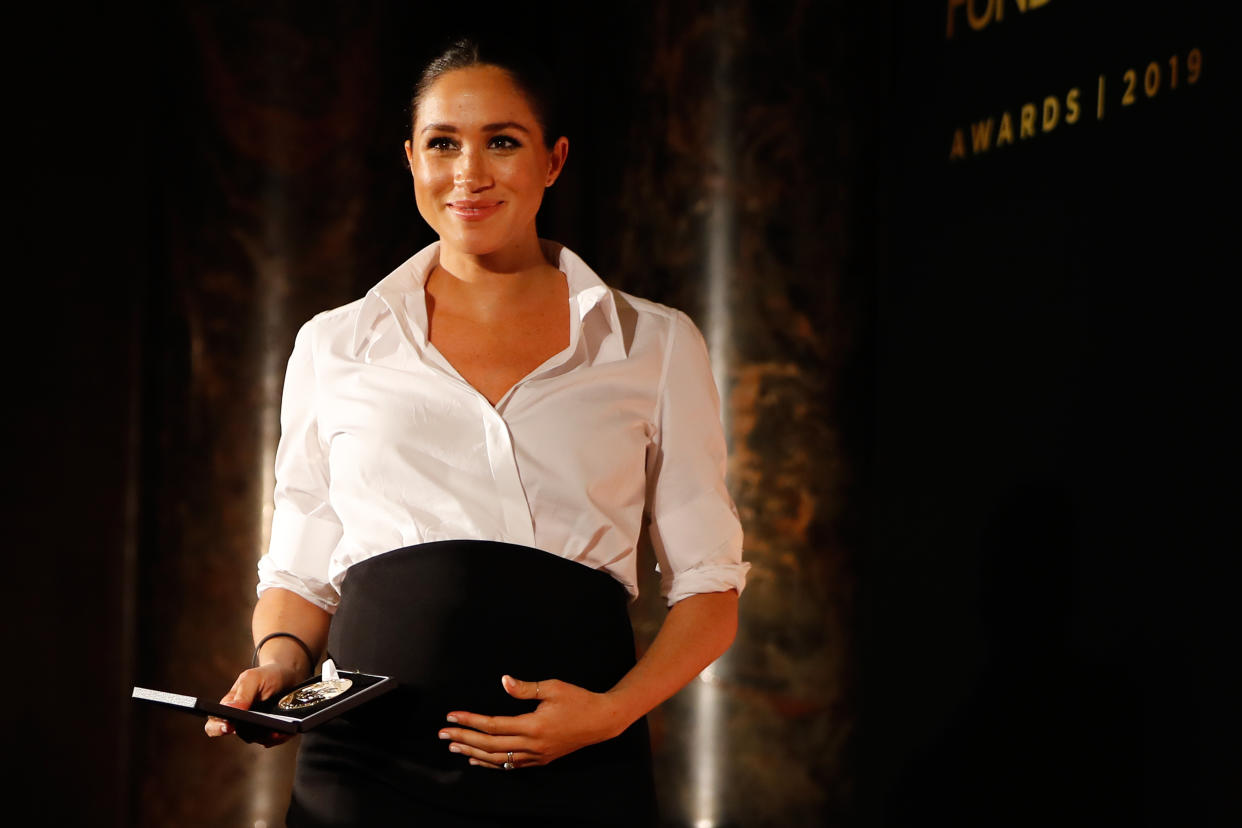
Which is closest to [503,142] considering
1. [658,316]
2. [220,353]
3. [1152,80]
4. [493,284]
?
[493,284]

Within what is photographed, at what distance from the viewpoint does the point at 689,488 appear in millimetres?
1543

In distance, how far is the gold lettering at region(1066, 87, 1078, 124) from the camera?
215 cm

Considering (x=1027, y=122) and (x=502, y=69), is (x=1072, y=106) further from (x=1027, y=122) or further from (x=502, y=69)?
(x=502, y=69)

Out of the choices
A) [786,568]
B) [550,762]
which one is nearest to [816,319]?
[786,568]

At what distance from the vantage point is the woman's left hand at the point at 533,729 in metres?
1.32

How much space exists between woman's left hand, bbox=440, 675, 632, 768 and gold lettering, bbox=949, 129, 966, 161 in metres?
1.55

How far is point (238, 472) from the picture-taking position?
8.91 ft

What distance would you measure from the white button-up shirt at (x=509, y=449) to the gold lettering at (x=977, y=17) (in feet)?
3.88

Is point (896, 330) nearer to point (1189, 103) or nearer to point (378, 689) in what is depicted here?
point (1189, 103)

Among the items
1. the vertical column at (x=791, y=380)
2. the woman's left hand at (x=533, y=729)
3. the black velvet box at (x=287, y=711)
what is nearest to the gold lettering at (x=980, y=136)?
the vertical column at (x=791, y=380)

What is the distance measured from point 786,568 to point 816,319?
1.83 feet

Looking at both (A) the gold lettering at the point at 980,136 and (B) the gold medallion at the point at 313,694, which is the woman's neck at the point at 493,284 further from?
(A) the gold lettering at the point at 980,136

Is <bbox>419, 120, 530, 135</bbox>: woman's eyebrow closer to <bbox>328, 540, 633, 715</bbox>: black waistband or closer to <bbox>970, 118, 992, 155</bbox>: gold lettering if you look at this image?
<bbox>328, 540, 633, 715</bbox>: black waistband

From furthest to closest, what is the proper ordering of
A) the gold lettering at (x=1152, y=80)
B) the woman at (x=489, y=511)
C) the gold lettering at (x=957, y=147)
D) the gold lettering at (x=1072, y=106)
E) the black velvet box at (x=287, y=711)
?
the gold lettering at (x=957, y=147)
the gold lettering at (x=1072, y=106)
the gold lettering at (x=1152, y=80)
the woman at (x=489, y=511)
the black velvet box at (x=287, y=711)
